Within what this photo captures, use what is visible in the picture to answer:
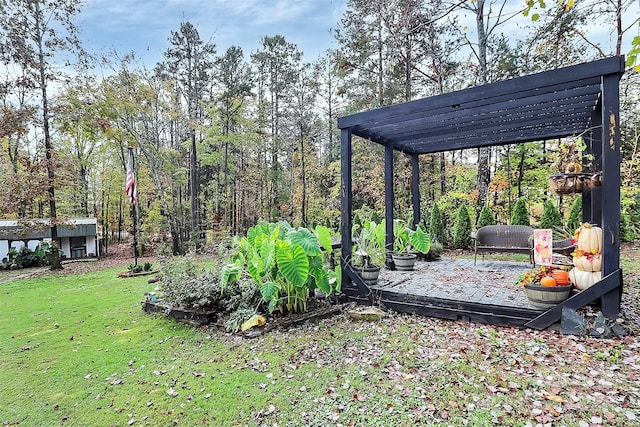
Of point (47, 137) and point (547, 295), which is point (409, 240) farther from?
point (47, 137)

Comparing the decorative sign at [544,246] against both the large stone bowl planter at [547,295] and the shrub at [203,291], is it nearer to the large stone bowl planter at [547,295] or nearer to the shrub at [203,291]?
the large stone bowl planter at [547,295]

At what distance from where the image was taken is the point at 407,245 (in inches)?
246

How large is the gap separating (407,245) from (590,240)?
3226mm

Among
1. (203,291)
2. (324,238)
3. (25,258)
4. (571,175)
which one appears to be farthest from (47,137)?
(571,175)

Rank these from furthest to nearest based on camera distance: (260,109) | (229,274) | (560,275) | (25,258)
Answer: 1. (260,109)
2. (25,258)
3. (229,274)
4. (560,275)

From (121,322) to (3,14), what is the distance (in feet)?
30.3

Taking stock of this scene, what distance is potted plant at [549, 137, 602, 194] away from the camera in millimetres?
3262

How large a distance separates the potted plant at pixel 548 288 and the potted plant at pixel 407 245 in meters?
2.53

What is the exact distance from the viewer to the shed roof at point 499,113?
3184 mm

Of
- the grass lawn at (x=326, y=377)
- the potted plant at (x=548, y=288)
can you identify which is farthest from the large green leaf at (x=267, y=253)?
the potted plant at (x=548, y=288)

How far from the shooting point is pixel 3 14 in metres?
8.28

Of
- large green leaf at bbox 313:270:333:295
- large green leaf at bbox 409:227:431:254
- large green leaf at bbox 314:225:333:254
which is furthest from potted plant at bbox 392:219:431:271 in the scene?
large green leaf at bbox 313:270:333:295

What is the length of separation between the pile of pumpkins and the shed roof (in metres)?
1.46

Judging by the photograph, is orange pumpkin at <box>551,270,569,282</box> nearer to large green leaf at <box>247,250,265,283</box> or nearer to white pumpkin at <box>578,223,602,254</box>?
white pumpkin at <box>578,223,602,254</box>
